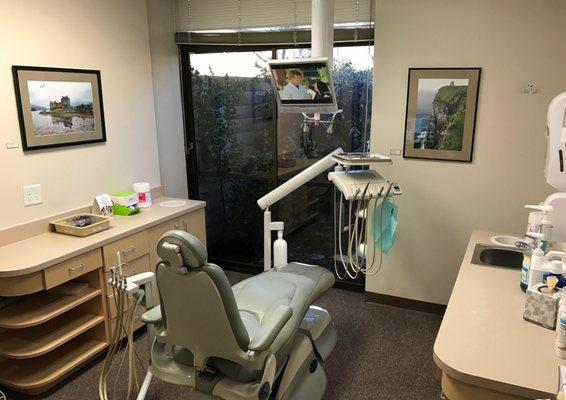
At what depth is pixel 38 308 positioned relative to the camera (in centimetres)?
246

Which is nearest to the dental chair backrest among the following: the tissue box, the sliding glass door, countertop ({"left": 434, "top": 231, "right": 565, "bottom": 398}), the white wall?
countertop ({"left": 434, "top": 231, "right": 565, "bottom": 398})

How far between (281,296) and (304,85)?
1114 mm

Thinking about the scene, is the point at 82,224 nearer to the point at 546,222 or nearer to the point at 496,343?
the point at 496,343

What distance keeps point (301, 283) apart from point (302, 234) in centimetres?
158

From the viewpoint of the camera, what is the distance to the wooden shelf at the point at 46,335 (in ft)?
7.80

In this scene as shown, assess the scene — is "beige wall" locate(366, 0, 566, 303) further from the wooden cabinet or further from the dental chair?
the wooden cabinet

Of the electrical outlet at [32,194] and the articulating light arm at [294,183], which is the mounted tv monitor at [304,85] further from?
the electrical outlet at [32,194]

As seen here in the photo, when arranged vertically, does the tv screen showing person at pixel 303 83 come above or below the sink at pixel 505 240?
above

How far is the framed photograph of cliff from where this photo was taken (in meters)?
2.88

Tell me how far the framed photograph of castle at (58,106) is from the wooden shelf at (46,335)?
108cm

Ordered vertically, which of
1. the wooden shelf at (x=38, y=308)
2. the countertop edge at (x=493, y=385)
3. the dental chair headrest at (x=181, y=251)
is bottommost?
the wooden shelf at (x=38, y=308)

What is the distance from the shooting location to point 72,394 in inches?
96.9

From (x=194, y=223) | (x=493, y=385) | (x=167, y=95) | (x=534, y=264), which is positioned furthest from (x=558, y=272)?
(x=167, y=95)

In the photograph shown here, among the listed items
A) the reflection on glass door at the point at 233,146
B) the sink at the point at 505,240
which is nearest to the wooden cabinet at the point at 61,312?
the reflection on glass door at the point at 233,146
